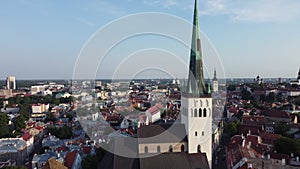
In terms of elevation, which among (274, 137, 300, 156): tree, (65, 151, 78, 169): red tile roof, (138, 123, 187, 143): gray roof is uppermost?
(138, 123, 187, 143): gray roof

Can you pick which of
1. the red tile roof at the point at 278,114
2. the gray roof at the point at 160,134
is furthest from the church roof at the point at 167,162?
the red tile roof at the point at 278,114

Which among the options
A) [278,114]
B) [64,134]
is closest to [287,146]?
[278,114]

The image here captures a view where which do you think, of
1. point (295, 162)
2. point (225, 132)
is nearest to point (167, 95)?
point (225, 132)

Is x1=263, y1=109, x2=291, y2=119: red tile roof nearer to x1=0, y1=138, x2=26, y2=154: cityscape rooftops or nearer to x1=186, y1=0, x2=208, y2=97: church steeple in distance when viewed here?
x1=186, y1=0, x2=208, y2=97: church steeple in distance

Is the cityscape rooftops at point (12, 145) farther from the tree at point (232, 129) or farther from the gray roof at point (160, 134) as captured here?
the tree at point (232, 129)

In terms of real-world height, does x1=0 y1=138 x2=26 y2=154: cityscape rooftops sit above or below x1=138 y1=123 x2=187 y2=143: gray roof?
below

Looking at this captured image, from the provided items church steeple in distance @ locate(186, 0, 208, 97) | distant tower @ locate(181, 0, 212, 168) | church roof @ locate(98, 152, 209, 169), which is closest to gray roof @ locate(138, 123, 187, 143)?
distant tower @ locate(181, 0, 212, 168)

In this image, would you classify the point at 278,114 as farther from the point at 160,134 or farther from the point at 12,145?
the point at 12,145
